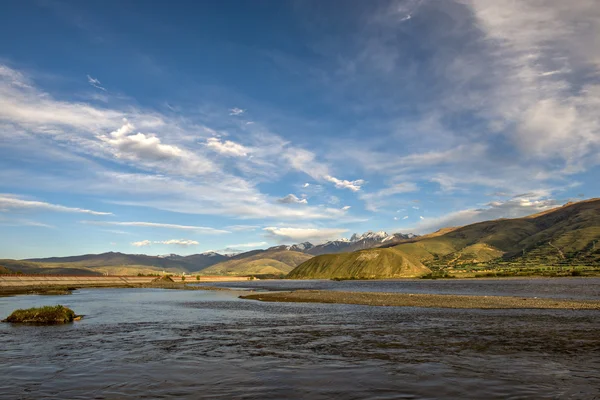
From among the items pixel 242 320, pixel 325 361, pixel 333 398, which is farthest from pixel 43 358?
pixel 242 320

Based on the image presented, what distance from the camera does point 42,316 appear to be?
140 feet

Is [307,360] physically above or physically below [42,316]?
below

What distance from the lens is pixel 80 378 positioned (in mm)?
19656

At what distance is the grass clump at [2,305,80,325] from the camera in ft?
139

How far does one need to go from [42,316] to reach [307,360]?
117 ft

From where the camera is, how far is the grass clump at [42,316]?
139 feet

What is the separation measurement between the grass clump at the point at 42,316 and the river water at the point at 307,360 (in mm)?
2676

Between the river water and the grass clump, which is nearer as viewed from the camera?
the river water

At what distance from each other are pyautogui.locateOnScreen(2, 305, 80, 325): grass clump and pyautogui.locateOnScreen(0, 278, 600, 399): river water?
8.78ft

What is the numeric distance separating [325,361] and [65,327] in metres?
30.6

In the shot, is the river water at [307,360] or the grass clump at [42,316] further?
the grass clump at [42,316]

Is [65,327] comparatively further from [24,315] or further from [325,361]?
[325,361]

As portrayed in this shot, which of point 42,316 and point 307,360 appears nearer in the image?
point 307,360

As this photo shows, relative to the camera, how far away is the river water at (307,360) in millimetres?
17359
